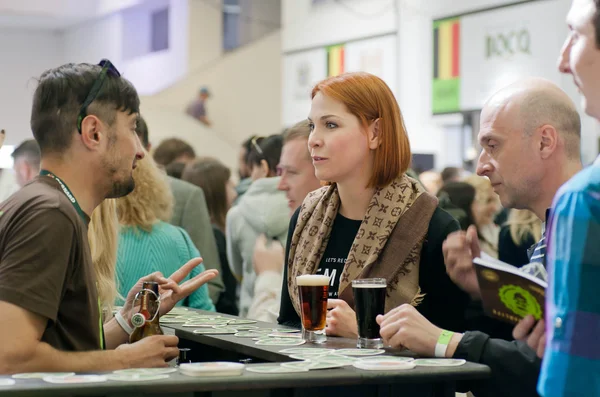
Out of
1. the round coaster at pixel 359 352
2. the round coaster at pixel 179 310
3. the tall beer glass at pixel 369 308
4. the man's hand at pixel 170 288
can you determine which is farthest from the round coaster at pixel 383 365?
the round coaster at pixel 179 310

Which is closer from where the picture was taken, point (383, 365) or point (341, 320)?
point (383, 365)

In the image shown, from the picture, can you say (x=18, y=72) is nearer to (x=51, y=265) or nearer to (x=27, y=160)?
(x=27, y=160)

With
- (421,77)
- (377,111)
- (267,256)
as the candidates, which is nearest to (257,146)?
(267,256)

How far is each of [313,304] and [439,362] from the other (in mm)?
468

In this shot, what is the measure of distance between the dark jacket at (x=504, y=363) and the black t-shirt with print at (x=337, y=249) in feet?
2.33

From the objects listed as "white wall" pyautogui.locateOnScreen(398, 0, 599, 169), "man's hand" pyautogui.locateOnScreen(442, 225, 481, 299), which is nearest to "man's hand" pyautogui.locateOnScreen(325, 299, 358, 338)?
"man's hand" pyautogui.locateOnScreen(442, 225, 481, 299)

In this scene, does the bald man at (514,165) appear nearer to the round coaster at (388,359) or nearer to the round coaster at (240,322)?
the round coaster at (388,359)

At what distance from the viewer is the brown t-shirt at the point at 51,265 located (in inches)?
79.0

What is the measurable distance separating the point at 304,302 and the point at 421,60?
11.0 metres

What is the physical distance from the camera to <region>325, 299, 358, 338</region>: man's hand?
250cm

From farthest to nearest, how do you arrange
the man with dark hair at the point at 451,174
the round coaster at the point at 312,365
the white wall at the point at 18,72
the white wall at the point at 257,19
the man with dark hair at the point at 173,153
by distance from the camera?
the white wall at the point at 18,72 → the white wall at the point at 257,19 → the man with dark hair at the point at 451,174 → the man with dark hair at the point at 173,153 → the round coaster at the point at 312,365

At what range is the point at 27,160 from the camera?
5402 millimetres

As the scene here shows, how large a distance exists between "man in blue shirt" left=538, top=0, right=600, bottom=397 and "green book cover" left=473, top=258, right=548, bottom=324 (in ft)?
0.54

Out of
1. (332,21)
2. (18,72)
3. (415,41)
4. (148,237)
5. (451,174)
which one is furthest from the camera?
(18,72)
